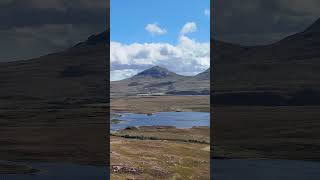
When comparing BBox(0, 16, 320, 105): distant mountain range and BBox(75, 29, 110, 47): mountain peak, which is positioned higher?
BBox(75, 29, 110, 47): mountain peak

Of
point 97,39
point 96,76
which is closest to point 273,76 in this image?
point 96,76

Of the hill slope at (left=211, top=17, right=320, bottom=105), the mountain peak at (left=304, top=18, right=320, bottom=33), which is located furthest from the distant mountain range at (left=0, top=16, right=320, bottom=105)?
the mountain peak at (left=304, top=18, right=320, bottom=33)

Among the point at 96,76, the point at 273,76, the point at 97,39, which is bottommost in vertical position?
the point at 96,76

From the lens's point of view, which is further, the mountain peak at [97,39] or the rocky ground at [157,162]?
the rocky ground at [157,162]

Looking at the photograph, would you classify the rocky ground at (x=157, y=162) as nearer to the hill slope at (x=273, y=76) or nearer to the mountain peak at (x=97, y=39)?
the hill slope at (x=273, y=76)

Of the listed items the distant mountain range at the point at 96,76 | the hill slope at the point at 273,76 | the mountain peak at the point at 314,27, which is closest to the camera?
the distant mountain range at the point at 96,76

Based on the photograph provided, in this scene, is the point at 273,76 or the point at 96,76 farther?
the point at 273,76

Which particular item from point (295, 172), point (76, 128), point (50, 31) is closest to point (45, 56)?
point (50, 31)

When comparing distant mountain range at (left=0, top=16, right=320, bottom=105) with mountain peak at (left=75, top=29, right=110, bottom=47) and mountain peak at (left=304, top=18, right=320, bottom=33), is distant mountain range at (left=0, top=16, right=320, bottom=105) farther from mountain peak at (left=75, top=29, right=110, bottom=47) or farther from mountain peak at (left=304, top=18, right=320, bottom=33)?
mountain peak at (left=304, top=18, right=320, bottom=33)

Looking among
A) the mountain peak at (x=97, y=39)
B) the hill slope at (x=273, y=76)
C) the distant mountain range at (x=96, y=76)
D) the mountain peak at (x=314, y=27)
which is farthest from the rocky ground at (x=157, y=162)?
the mountain peak at (x=314, y=27)

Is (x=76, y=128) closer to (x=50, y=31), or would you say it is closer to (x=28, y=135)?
(x=28, y=135)

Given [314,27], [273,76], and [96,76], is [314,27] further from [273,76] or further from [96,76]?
[96,76]

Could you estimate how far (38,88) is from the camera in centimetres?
Result: 6838

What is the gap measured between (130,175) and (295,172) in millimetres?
37507
